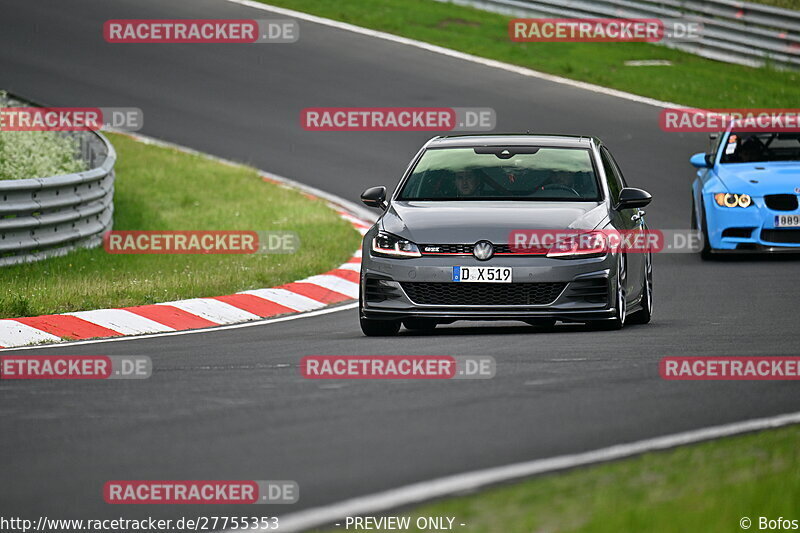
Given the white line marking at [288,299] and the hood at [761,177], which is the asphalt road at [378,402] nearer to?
the hood at [761,177]

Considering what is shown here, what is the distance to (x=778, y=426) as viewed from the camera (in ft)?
24.0

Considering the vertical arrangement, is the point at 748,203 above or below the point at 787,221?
above

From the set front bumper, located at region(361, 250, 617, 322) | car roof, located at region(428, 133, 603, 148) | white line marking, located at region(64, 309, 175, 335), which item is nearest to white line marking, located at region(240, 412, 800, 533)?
front bumper, located at region(361, 250, 617, 322)

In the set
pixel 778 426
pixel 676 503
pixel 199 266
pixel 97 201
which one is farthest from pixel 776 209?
pixel 676 503

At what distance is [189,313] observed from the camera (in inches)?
529

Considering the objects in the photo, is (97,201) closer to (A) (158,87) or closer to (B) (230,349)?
(B) (230,349)

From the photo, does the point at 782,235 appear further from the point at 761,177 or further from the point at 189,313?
the point at 189,313

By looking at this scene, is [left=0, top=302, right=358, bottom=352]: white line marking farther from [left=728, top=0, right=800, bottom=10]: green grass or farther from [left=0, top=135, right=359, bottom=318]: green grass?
[left=728, top=0, right=800, bottom=10]: green grass

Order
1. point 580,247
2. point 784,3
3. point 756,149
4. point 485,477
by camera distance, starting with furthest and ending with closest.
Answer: point 784,3 < point 756,149 < point 580,247 < point 485,477

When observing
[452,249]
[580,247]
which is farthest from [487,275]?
[580,247]

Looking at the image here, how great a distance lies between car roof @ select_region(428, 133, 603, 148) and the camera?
491 inches

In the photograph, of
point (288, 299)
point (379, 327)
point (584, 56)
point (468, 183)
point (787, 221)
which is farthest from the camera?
point (584, 56)

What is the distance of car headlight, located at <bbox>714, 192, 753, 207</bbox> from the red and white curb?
154 inches

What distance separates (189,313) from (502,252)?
3.50 metres
